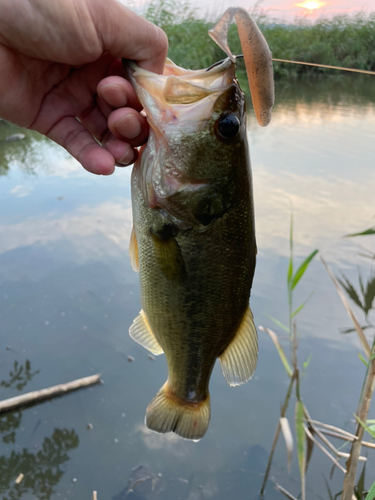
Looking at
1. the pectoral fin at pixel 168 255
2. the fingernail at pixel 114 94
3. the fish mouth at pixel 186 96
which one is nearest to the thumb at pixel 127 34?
the fingernail at pixel 114 94

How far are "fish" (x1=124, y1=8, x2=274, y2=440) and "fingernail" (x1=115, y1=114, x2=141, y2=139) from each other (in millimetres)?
101

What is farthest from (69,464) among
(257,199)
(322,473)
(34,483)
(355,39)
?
(355,39)

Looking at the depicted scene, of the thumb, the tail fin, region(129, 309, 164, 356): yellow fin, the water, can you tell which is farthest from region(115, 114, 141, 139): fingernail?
the water

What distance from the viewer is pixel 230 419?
3.18 metres

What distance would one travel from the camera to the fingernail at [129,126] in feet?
4.80

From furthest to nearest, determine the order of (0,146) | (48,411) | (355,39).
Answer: (355,39), (0,146), (48,411)

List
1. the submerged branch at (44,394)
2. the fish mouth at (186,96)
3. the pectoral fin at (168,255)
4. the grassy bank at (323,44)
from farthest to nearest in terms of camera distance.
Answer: the grassy bank at (323,44) → the submerged branch at (44,394) → the pectoral fin at (168,255) → the fish mouth at (186,96)

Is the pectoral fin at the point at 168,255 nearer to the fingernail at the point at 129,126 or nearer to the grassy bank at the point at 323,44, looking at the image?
the fingernail at the point at 129,126

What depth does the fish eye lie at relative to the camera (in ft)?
4.28

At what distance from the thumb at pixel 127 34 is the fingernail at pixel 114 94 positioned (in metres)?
0.15

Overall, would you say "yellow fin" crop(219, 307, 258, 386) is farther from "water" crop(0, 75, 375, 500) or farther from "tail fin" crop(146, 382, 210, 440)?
"water" crop(0, 75, 375, 500)

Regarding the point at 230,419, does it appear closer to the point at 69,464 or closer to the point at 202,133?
the point at 69,464

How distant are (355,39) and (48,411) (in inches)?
917

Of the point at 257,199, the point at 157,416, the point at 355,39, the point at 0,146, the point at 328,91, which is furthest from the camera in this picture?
the point at 355,39
